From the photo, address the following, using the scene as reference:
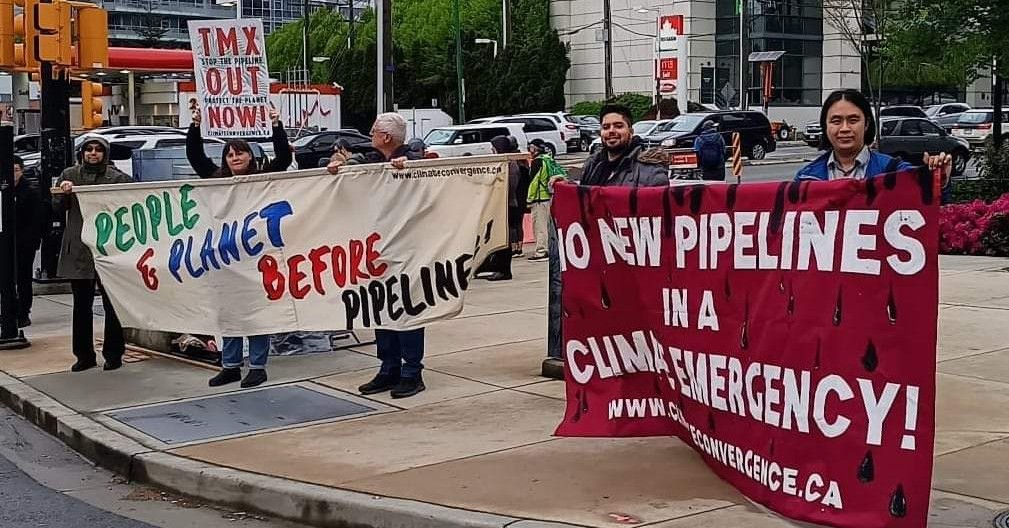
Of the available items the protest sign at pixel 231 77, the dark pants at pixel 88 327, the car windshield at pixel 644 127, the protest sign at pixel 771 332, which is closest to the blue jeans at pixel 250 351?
the dark pants at pixel 88 327

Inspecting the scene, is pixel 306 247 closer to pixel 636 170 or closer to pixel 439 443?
pixel 439 443

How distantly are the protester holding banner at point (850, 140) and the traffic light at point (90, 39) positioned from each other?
888 centimetres

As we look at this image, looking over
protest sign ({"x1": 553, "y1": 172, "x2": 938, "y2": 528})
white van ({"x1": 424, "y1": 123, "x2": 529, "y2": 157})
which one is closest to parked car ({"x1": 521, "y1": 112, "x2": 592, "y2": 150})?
white van ({"x1": 424, "y1": 123, "x2": 529, "y2": 157})

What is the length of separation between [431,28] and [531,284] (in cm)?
5650

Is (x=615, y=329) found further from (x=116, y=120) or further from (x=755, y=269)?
(x=116, y=120)

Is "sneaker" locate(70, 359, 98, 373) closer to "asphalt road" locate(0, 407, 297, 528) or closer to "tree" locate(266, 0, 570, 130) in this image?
"asphalt road" locate(0, 407, 297, 528)

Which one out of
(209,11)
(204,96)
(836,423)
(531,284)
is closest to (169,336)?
(204,96)

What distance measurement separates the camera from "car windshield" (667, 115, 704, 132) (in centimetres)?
3838

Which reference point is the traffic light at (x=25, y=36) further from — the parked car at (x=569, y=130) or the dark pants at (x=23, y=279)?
the parked car at (x=569, y=130)

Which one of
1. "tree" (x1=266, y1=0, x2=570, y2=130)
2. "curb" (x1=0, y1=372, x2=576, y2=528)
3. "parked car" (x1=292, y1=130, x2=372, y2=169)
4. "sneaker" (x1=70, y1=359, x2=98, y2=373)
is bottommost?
"curb" (x1=0, y1=372, x2=576, y2=528)

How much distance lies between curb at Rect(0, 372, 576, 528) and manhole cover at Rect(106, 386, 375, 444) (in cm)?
29

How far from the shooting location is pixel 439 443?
7297 mm

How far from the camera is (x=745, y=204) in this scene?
5.70m

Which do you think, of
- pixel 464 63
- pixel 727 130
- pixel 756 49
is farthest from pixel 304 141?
pixel 756 49
